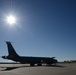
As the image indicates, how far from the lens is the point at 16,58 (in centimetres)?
6819

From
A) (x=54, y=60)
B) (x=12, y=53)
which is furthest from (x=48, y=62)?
(x=12, y=53)

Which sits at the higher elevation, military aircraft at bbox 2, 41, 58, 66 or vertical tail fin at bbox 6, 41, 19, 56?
vertical tail fin at bbox 6, 41, 19, 56

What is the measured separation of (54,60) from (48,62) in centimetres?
350

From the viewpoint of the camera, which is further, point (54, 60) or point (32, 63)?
point (54, 60)

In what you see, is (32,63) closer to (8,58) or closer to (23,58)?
(23,58)

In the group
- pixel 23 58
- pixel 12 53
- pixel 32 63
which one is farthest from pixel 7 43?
pixel 32 63

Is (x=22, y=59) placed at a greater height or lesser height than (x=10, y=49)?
lesser

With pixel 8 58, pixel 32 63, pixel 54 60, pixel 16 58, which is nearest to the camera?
pixel 8 58

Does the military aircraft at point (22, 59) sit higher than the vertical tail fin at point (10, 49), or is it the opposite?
the vertical tail fin at point (10, 49)

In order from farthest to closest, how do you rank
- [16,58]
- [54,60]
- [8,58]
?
[54,60], [16,58], [8,58]

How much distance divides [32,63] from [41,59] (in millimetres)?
4707

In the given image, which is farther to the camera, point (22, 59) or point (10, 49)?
point (22, 59)

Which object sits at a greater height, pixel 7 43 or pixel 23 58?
pixel 7 43

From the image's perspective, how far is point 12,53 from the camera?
66.9 m
